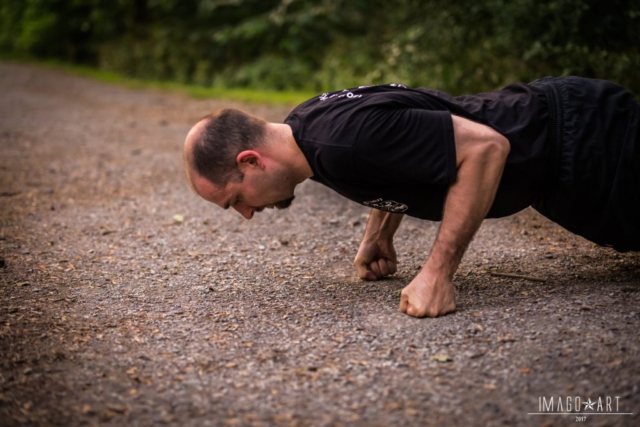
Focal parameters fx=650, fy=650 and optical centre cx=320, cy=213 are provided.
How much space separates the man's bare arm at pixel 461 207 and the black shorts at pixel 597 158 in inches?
15.6

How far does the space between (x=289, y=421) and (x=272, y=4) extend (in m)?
13.5

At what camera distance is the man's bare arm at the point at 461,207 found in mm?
2648

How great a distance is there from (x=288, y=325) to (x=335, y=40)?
35.1 ft

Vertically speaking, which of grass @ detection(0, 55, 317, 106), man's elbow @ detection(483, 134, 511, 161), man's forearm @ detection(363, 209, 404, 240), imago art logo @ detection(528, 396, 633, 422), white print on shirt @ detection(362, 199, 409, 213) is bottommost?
grass @ detection(0, 55, 317, 106)

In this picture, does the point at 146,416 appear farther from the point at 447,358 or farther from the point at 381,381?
the point at 447,358

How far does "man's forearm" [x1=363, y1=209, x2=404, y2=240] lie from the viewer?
3.41 metres

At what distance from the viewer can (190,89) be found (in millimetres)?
13992

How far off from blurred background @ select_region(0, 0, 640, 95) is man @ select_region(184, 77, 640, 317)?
3012 millimetres

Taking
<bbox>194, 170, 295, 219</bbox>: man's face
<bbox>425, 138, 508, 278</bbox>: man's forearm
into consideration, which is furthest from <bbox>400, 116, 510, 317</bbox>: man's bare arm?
<bbox>194, 170, 295, 219</bbox>: man's face

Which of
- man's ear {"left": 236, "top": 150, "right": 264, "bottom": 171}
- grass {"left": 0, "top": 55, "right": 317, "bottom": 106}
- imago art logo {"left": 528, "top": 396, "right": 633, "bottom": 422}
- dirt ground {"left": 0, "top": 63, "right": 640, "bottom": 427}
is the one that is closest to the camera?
imago art logo {"left": 528, "top": 396, "right": 633, "bottom": 422}

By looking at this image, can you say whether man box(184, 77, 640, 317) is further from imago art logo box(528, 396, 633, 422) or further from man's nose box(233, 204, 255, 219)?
imago art logo box(528, 396, 633, 422)

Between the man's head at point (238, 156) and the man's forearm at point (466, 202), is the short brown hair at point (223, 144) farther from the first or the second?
the man's forearm at point (466, 202)

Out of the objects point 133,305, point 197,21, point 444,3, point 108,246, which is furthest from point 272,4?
point 133,305

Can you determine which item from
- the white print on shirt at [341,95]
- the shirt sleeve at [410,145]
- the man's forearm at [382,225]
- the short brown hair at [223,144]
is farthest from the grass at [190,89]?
the shirt sleeve at [410,145]
